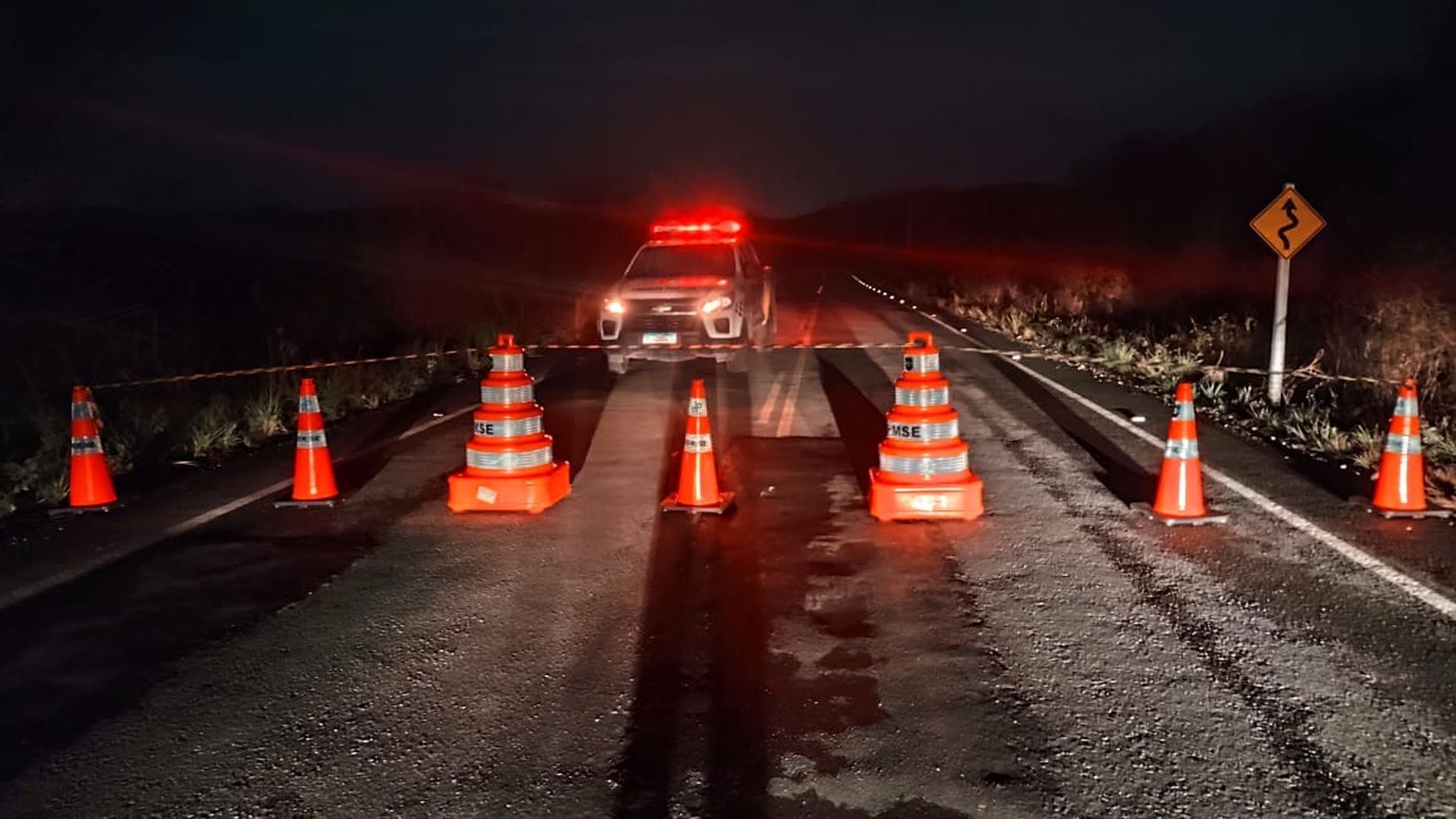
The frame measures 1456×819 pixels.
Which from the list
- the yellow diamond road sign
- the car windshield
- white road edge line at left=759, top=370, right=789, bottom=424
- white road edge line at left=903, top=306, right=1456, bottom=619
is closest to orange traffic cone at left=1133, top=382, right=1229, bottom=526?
white road edge line at left=903, top=306, right=1456, bottom=619

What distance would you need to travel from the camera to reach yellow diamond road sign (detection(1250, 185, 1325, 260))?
41.4 feet

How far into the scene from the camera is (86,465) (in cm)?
917

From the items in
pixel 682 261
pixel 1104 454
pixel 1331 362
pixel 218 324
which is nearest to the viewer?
pixel 1104 454

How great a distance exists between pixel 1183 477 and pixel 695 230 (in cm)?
1019

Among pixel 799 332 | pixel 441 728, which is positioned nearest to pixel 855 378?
pixel 799 332

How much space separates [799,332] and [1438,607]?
722 inches

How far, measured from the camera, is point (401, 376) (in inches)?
648

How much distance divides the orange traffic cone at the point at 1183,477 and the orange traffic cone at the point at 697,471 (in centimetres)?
304

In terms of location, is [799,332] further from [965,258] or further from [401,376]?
[965,258]

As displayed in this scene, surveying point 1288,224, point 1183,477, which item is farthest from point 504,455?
point 1288,224

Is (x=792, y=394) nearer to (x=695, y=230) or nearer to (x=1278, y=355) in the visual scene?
(x=695, y=230)

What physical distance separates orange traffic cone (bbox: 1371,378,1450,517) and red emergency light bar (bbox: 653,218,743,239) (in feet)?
33.9

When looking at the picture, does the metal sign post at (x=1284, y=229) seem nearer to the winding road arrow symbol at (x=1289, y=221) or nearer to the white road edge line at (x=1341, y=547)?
the winding road arrow symbol at (x=1289, y=221)

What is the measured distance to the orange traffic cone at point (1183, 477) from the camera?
8102 millimetres
